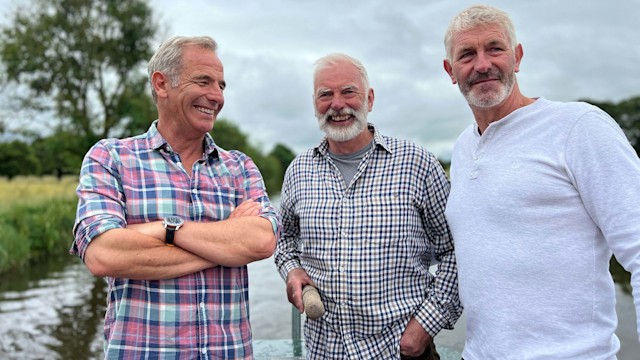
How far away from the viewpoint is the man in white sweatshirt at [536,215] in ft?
5.94

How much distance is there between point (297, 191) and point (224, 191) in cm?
63

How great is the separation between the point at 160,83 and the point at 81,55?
25.3 meters

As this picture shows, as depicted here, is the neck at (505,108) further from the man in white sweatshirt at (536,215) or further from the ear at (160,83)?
the ear at (160,83)

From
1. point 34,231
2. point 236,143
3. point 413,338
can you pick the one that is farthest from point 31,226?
point 236,143

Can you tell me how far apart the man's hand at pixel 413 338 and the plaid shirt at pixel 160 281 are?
30.7 inches

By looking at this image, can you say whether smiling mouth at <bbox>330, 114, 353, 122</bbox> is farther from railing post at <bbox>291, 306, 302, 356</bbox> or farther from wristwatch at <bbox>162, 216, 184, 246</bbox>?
railing post at <bbox>291, 306, 302, 356</bbox>

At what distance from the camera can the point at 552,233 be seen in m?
→ 1.93

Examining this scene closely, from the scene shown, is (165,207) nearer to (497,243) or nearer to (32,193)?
(497,243)

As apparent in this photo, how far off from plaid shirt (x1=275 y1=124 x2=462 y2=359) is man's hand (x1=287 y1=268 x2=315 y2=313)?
0.04 meters

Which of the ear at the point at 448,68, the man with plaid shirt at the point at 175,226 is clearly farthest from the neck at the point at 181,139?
the ear at the point at 448,68

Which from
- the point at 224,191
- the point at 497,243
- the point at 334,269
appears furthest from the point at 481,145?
the point at 224,191

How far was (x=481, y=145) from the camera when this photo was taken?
2.21 metres

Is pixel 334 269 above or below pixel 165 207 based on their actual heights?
below

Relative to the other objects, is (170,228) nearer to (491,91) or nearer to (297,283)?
(297,283)
